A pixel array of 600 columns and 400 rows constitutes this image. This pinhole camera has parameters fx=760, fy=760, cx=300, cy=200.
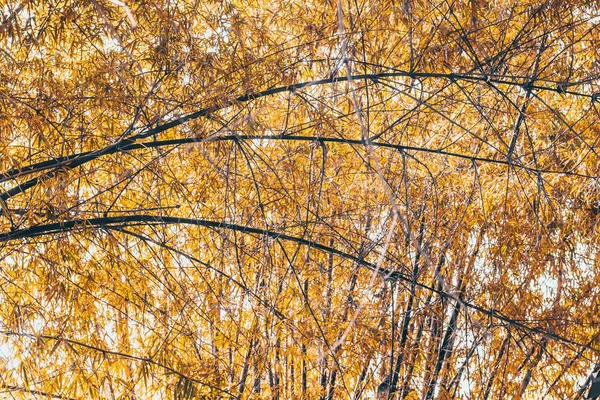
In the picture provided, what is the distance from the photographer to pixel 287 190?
11.7ft

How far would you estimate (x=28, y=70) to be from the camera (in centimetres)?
347

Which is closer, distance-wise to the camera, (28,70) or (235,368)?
(28,70)

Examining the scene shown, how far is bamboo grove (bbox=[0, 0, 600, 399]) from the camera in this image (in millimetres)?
3012

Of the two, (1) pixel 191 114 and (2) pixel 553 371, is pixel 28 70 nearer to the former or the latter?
(1) pixel 191 114

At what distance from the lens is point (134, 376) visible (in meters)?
4.64

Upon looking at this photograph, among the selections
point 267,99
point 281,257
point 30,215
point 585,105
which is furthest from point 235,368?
point 585,105

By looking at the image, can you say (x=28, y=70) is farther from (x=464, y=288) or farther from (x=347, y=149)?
(x=464, y=288)

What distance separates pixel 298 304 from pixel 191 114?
2.19 m

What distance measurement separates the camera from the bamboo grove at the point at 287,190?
9.88ft

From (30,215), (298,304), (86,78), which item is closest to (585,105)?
(298,304)

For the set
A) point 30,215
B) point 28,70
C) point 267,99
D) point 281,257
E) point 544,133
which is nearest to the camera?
point 30,215

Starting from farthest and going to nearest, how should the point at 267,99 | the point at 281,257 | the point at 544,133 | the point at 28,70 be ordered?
the point at 544,133
the point at 281,257
the point at 267,99
the point at 28,70

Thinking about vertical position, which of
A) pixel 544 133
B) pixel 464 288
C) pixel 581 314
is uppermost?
pixel 544 133

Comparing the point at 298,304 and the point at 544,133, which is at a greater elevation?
the point at 544,133
